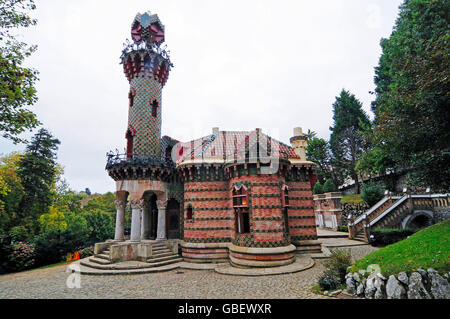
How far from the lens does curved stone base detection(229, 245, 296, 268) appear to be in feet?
38.6

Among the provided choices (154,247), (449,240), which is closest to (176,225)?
(154,247)

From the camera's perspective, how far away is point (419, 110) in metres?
10.2

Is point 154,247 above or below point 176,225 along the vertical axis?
below

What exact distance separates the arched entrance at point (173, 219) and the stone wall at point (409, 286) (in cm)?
1243

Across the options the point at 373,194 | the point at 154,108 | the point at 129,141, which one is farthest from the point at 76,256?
the point at 373,194

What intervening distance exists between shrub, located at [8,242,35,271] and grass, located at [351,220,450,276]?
20.0 meters

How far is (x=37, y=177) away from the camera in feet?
79.9

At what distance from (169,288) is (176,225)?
7.68m

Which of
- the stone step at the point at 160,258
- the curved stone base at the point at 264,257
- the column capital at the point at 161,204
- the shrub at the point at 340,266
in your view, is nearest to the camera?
the shrub at the point at 340,266

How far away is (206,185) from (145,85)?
8.89 m

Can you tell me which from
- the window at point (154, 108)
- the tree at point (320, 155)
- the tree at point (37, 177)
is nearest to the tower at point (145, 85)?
the window at point (154, 108)

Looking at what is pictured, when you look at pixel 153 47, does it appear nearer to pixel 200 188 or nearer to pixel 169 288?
pixel 200 188

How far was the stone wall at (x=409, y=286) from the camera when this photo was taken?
620cm

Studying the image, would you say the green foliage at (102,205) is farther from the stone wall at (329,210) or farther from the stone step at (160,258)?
the stone wall at (329,210)
